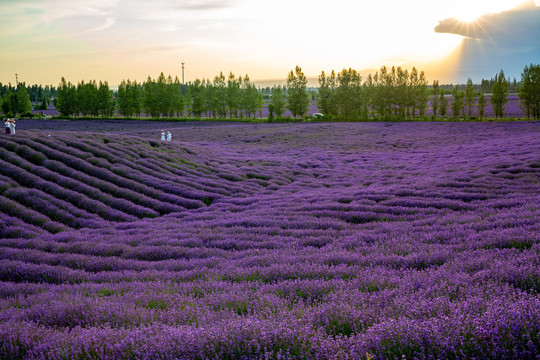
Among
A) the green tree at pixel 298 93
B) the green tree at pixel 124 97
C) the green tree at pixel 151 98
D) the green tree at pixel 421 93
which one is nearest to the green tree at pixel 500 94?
the green tree at pixel 421 93

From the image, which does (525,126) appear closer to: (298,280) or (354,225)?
(354,225)

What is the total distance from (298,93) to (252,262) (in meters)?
94.5

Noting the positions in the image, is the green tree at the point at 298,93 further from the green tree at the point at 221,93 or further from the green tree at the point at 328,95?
the green tree at the point at 221,93

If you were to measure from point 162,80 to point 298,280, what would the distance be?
123850mm

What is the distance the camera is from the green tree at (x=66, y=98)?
415 feet

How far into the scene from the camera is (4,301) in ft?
21.5

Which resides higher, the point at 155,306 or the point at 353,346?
the point at 353,346

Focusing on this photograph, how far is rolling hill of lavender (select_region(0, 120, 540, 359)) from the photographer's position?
11.9 feet

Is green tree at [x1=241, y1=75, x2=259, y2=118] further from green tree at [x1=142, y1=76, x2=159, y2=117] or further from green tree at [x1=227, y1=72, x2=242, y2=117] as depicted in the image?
green tree at [x1=142, y1=76, x2=159, y2=117]

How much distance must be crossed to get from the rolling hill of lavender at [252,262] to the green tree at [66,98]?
397 ft

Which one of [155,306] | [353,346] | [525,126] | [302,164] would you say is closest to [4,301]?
[155,306]

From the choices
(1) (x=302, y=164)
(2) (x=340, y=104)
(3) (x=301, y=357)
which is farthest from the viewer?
(2) (x=340, y=104)

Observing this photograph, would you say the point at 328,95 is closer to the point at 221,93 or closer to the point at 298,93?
the point at 298,93

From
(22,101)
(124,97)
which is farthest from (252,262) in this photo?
(22,101)
